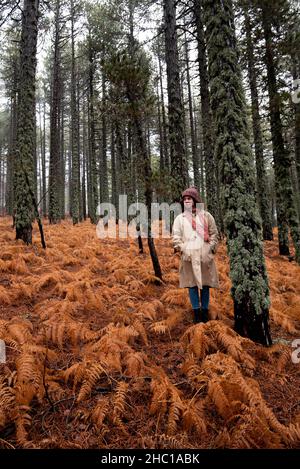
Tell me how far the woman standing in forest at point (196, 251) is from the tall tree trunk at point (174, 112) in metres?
5.06

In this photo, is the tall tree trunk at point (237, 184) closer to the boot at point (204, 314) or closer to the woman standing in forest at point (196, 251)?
the woman standing in forest at point (196, 251)

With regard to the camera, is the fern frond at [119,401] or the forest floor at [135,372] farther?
the fern frond at [119,401]

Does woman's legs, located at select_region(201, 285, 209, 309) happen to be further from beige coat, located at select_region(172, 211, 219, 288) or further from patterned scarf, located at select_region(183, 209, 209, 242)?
patterned scarf, located at select_region(183, 209, 209, 242)

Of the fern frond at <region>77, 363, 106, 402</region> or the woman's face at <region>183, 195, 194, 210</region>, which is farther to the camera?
the woman's face at <region>183, 195, 194, 210</region>

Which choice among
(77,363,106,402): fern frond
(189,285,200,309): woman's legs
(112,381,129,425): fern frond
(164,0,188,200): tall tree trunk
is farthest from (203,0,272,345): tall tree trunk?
(164,0,188,200): tall tree trunk

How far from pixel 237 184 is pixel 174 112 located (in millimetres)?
6685

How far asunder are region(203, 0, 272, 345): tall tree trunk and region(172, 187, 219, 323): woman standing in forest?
16.1 inches

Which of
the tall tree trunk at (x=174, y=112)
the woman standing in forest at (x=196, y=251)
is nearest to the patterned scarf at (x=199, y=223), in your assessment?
the woman standing in forest at (x=196, y=251)

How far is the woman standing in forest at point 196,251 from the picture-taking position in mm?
4887

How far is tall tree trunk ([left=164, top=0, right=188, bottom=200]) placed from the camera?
1009cm

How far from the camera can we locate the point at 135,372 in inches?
147

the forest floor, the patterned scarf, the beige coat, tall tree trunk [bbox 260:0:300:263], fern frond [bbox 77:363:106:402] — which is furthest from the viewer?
tall tree trunk [bbox 260:0:300:263]

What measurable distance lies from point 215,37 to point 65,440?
223 inches

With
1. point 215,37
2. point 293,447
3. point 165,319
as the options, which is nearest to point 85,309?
point 165,319
